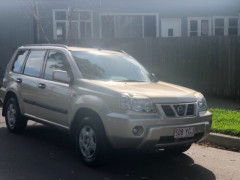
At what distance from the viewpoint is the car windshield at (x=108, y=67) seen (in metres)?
6.69

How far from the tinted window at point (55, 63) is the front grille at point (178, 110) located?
193 centimetres

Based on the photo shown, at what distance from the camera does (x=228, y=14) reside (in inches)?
959

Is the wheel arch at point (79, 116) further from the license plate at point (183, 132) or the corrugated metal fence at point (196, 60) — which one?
the corrugated metal fence at point (196, 60)

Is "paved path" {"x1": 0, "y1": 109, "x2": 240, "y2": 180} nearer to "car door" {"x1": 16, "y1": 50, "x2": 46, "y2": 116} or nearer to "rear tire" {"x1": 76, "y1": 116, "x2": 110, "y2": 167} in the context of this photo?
"rear tire" {"x1": 76, "y1": 116, "x2": 110, "y2": 167}

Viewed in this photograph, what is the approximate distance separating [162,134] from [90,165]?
3.77 ft

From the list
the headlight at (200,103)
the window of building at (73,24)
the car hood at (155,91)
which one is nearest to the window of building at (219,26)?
the window of building at (73,24)

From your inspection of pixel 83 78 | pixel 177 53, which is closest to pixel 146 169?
pixel 83 78

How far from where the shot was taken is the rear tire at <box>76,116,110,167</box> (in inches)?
230

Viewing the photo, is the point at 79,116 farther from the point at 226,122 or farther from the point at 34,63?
the point at 226,122

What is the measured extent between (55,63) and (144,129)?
2.42 m

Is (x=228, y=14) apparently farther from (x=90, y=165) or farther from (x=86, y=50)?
(x=90, y=165)

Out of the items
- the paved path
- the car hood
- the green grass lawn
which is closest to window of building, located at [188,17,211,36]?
the green grass lawn

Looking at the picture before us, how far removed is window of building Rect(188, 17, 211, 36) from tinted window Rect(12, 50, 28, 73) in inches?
647

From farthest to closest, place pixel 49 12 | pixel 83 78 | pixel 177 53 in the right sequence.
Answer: pixel 49 12
pixel 177 53
pixel 83 78
